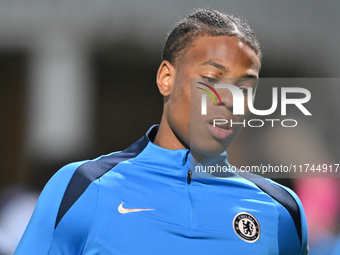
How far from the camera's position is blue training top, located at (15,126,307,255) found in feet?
3.62

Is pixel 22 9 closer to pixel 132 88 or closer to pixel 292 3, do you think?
pixel 132 88

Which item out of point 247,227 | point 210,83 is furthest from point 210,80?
point 247,227

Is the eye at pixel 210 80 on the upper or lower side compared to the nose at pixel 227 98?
upper

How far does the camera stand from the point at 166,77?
55.9 inches

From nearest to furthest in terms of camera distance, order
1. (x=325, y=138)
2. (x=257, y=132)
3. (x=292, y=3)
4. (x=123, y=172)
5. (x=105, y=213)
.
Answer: (x=105, y=213), (x=123, y=172), (x=257, y=132), (x=325, y=138), (x=292, y=3)

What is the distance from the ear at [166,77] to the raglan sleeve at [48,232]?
1.73 ft

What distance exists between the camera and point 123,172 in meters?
1.30

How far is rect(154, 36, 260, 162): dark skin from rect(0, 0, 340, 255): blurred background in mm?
2873

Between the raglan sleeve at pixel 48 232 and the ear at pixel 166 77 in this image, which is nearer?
the raglan sleeve at pixel 48 232

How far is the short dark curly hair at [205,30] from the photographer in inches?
52.4

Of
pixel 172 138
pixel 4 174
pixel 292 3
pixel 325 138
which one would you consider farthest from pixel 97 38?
pixel 172 138

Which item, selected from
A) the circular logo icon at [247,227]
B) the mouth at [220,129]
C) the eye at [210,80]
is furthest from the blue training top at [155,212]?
the eye at [210,80]

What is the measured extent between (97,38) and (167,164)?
3.70m

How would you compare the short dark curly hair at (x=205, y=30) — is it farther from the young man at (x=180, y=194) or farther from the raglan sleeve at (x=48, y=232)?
the raglan sleeve at (x=48, y=232)
